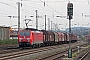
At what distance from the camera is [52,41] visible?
65.9m

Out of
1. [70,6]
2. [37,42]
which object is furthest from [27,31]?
[70,6]

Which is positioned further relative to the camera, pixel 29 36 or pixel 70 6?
pixel 29 36

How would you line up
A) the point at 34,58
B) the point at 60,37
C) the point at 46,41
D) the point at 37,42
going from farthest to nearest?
the point at 60,37
the point at 46,41
the point at 37,42
the point at 34,58

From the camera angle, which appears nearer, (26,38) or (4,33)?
(26,38)

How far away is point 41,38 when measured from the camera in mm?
52188

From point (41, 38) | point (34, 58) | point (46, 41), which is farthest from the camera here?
point (46, 41)

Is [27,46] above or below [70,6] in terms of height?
below

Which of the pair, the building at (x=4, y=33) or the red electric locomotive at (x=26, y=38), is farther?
the building at (x=4, y=33)

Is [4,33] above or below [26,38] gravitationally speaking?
above

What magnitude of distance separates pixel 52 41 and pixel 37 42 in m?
17.4

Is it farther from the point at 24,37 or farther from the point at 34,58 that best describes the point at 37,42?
the point at 34,58

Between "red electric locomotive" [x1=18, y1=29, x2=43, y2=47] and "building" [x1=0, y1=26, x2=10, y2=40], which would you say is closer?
"red electric locomotive" [x1=18, y1=29, x2=43, y2=47]

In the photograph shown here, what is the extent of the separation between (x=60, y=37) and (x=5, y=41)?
1753 cm

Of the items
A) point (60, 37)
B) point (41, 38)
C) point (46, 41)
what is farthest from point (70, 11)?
point (60, 37)
